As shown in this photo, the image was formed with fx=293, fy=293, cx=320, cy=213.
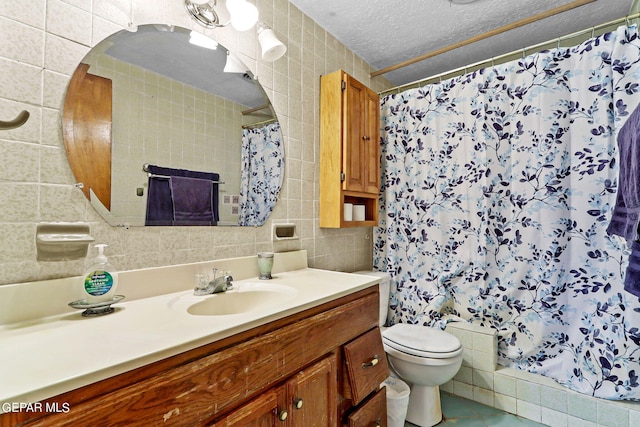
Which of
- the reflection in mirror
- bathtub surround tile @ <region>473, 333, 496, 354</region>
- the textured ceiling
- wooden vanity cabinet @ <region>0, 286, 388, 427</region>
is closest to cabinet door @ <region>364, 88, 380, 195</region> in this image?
the textured ceiling

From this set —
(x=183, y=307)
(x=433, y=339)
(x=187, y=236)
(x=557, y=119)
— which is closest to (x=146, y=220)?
(x=187, y=236)

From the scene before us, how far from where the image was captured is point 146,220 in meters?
1.07

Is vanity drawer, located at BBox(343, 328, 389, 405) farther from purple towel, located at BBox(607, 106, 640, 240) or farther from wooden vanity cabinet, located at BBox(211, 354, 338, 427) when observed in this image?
purple towel, located at BBox(607, 106, 640, 240)

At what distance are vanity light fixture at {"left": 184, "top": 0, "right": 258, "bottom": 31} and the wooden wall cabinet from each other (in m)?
0.66

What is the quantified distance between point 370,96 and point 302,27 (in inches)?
23.9

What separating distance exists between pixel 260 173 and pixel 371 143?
90 centimetres

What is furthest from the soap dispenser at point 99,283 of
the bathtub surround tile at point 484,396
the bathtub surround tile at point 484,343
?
the bathtub surround tile at point 484,396

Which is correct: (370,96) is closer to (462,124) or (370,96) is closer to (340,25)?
(340,25)

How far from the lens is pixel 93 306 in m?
0.81

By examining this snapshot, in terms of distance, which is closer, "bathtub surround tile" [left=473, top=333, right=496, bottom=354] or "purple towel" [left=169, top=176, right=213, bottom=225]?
"purple towel" [left=169, top=176, right=213, bottom=225]

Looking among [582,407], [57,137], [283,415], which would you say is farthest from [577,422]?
[57,137]

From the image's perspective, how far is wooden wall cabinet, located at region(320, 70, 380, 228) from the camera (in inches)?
70.1

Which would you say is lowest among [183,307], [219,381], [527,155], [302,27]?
[219,381]

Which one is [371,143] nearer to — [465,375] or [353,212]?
[353,212]
